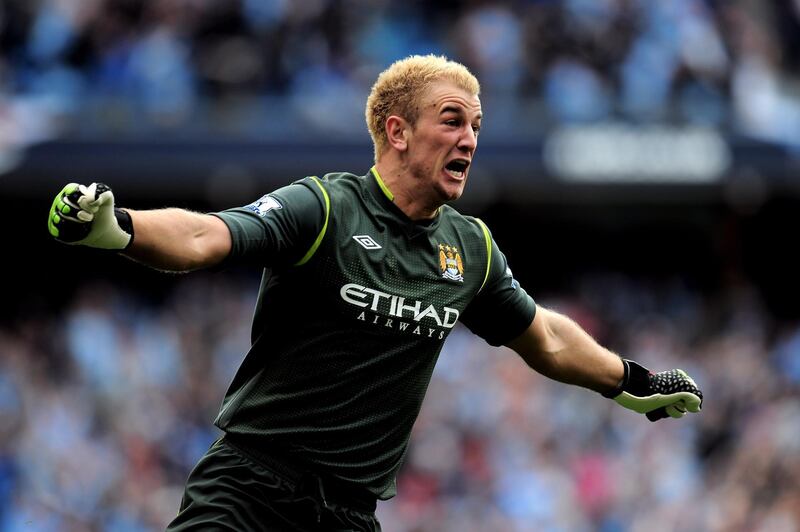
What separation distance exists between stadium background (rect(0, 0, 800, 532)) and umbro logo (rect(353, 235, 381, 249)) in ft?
24.2

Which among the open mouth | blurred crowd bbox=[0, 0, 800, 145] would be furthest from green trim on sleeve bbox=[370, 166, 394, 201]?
blurred crowd bbox=[0, 0, 800, 145]

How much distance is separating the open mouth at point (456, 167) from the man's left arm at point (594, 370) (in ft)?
2.53

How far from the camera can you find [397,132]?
5477 mm

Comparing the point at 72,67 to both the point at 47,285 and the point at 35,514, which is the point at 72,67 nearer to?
the point at 47,285

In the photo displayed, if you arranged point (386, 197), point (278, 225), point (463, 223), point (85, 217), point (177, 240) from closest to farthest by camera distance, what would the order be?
point (85, 217), point (177, 240), point (278, 225), point (386, 197), point (463, 223)

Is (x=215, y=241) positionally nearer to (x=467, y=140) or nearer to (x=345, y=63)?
(x=467, y=140)

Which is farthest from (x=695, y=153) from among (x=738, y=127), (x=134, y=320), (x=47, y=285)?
(x=47, y=285)

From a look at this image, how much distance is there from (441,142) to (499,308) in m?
0.76

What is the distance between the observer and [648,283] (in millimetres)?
17531

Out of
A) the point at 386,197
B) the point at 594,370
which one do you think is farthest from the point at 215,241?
the point at 594,370

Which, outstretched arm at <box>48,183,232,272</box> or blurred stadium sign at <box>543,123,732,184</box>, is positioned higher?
outstretched arm at <box>48,183,232,272</box>

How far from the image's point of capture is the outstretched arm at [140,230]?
4109 millimetres

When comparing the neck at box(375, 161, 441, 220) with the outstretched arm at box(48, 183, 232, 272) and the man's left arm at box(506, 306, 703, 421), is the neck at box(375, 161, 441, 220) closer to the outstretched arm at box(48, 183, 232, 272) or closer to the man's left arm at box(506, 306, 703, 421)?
the man's left arm at box(506, 306, 703, 421)

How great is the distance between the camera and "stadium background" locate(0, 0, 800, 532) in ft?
41.5
